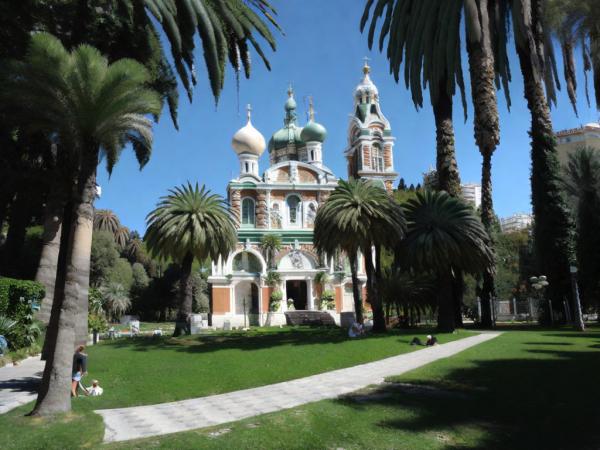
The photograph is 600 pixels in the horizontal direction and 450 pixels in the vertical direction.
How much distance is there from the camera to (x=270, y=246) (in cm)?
4972

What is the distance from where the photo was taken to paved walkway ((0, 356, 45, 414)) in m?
11.3

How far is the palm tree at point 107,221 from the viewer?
238ft

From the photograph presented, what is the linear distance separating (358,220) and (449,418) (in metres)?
14.8

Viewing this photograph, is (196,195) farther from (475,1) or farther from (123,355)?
(475,1)

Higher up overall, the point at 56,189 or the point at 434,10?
the point at 434,10

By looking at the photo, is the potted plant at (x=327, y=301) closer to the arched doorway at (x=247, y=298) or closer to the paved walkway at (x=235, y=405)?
the arched doorway at (x=247, y=298)

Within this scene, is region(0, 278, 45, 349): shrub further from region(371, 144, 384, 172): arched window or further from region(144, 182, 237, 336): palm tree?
region(371, 144, 384, 172): arched window

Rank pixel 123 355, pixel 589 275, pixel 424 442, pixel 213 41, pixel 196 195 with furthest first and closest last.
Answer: pixel 589 275, pixel 196 195, pixel 123 355, pixel 213 41, pixel 424 442

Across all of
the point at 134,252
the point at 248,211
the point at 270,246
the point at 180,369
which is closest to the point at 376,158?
the point at 248,211

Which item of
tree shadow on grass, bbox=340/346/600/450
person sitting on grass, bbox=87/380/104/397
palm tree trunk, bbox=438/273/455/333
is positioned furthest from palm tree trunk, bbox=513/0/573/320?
person sitting on grass, bbox=87/380/104/397

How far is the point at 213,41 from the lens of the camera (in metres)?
16.5

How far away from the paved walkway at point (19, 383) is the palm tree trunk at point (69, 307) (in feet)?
4.25

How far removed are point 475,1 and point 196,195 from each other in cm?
1637

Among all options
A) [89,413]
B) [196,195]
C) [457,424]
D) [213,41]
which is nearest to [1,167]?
[196,195]
